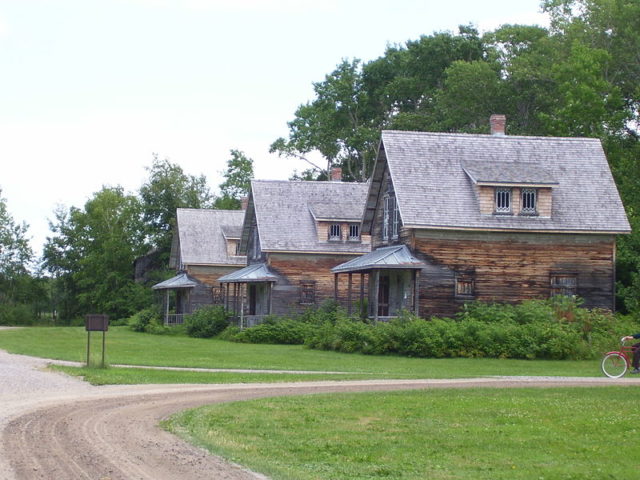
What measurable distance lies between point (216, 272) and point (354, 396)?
51.1m

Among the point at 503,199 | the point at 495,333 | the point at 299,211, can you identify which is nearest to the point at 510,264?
the point at 503,199

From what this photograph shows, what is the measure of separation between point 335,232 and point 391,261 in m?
15.9

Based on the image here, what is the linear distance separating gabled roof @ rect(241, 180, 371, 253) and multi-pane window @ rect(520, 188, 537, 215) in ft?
47.4

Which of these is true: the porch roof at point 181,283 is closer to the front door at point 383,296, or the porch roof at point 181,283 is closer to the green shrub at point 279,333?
the green shrub at point 279,333

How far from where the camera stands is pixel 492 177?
43.7 meters

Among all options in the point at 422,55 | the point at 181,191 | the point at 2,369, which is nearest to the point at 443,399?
the point at 2,369

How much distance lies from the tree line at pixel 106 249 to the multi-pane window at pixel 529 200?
45677 mm

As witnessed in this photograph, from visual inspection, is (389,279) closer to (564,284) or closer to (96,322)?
(564,284)

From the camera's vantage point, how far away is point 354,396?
21109 millimetres

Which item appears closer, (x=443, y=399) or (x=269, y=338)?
(x=443, y=399)

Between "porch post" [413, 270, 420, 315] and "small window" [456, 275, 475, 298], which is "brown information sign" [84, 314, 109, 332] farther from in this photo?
"small window" [456, 275, 475, 298]

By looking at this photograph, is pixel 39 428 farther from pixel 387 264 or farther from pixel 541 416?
pixel 387 264

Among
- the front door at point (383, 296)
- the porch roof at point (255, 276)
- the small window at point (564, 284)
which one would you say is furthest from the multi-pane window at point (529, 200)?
the porch roof at point (255, 276)

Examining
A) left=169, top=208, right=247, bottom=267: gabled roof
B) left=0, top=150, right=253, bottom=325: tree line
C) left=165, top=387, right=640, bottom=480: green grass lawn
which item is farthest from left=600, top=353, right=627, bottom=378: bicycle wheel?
left=0, top=150, right=253, bottom=325: tree line
